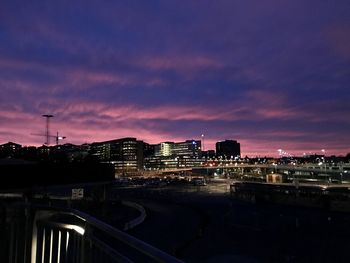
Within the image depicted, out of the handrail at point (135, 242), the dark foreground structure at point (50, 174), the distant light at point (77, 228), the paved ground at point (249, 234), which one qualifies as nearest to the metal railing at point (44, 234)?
the distant light at point (77, 228)

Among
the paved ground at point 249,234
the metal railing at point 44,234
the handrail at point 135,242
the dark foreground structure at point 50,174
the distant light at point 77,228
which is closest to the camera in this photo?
the handrail at point 135,242

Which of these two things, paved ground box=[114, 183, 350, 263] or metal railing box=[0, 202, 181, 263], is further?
paved ground box=[114, 183, 350, 263]

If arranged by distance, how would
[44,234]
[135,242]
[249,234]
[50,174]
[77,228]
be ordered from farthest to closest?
[50,174], [249,234], [44,234], [77,228], [135,242]

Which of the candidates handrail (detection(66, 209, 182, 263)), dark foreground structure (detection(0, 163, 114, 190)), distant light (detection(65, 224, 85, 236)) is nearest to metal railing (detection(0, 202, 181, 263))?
distant light (detection(65, 224, 85, 236))

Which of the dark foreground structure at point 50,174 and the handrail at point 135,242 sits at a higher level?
the dark foreground structure at point 50,174

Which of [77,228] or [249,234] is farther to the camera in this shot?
[249,234]

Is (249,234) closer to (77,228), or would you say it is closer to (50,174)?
(50,174)

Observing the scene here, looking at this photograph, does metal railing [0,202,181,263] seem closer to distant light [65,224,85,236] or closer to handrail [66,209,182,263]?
distant light [65,224,85,236]

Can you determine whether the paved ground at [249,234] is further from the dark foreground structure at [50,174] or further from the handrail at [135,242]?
the handrail at [135,242]

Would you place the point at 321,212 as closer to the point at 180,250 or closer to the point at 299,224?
the point at 299,224

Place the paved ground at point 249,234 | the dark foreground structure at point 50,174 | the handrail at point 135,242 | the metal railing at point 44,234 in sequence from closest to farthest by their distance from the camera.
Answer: the handrail at point 135,242
the metal railing at point 44,234
the paved ground at point 249,234
the dark foreground structure at point 50,174

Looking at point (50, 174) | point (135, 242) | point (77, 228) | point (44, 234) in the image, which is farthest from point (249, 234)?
point (135, 242)

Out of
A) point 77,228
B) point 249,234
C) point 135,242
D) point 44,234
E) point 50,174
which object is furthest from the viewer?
point 50,174

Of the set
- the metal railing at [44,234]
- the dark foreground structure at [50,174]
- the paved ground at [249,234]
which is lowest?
the paved ground at [249,234]
